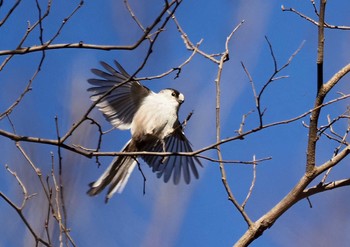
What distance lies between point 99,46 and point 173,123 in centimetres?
187

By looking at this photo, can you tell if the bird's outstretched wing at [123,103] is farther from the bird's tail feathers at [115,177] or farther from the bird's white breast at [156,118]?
the bird's tail feathers at [115,177]

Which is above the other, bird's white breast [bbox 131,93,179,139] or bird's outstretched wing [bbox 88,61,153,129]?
bird's outstretched wing [bbox 88,61,153,129]

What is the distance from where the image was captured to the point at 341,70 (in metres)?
2.51

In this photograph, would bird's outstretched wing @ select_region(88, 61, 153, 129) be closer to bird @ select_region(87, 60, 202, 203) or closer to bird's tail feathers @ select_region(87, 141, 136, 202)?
bird @ select_region(87, 60, 202, 203)

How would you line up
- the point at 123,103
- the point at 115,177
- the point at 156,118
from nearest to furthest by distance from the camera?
the point at 115,177 → the point at 156,118 → the point at 123,103

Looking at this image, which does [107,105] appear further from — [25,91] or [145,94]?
[25,91]

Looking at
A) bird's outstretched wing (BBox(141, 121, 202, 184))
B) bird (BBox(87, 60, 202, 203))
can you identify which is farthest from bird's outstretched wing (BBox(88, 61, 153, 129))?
bird's outstretched wing (BBox(141, 121, 202, 184))

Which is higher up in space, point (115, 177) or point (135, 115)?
point (135, 115)

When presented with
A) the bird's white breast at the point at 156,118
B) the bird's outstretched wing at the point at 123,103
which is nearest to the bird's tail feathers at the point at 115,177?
the bird's white breast at the point at 156,118

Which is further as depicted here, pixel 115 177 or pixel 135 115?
pixel 135 115

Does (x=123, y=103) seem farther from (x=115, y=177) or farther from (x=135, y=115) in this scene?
(x=115, y=177)

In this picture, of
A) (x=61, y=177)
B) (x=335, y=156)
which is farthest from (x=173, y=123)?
(x=61, y=177)

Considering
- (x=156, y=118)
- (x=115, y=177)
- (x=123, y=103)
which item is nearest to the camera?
(x=115, y=177)

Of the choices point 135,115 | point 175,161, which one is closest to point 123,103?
point 135,115
